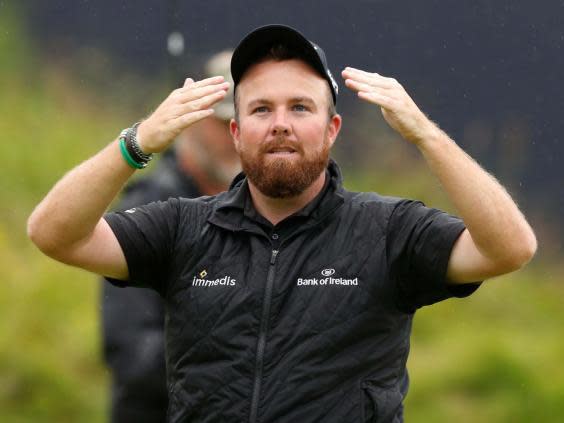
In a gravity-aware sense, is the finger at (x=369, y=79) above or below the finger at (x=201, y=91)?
above

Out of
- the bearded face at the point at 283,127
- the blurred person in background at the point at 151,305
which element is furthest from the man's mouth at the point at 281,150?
the blurred person in background at the point at 151,305

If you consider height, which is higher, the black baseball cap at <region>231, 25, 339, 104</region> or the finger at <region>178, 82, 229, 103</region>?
the black baseball cap at <region>231, 25, 339, 104</region>

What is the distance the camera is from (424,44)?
7332 millimetres

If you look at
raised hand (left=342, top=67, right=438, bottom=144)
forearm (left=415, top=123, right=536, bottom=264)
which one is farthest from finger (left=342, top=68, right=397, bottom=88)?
forearm (left=415, top=123, right=536, bottom=264)

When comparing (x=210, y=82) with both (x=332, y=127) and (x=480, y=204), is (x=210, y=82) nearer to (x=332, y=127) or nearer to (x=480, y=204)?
(x=332, y=127)

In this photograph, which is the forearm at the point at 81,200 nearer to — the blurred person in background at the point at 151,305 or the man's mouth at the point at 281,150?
the man's mouth at the point at 281,150

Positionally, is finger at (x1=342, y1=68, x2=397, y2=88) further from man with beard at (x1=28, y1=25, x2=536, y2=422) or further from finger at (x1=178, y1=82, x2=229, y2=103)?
finger at (x1=178, y1=82, x2=229, y2=103)

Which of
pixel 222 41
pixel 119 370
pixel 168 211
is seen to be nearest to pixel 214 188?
pixel 119 370

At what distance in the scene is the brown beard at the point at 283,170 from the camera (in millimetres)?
3564

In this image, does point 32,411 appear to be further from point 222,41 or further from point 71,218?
point 71,218

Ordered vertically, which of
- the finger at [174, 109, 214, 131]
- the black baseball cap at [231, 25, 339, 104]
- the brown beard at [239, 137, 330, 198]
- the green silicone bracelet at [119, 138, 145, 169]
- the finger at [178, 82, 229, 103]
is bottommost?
the brown beard at [239, 137, 330, 198]

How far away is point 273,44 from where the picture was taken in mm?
3686

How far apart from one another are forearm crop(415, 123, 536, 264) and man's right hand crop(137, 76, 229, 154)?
57 cm

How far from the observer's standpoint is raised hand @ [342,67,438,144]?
134 inches
